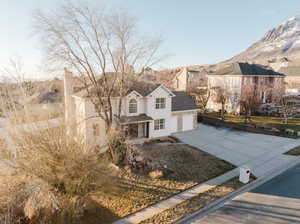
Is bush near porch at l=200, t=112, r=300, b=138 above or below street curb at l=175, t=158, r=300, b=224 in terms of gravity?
above

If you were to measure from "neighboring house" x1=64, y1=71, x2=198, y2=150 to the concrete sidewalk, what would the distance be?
8861mm

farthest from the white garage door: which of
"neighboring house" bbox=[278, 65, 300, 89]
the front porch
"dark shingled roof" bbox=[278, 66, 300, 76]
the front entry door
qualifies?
"dark shingled roof" bbox=[278, 66, 300, 76]

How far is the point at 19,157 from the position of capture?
7652mm

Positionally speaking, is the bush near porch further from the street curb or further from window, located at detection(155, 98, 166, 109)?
window, located at detection(155, 98, 166, 109)

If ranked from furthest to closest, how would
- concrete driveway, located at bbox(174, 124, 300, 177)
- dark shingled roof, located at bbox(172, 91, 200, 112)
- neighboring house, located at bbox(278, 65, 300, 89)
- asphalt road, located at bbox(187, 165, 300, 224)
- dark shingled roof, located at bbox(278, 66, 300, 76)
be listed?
dark shingled roof, located at bbox(278, 66, 300, 76) < neighboring house, located at bbox(278, 65, 300, 89) < dark shingled roof, located at bbox(172, 91, 200, 112) < concrete driveway, located at bbox(174, 124, 300, 177) < asphalt road, located at bbox(187, 165, 300, 224)

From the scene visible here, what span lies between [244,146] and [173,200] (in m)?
11.1

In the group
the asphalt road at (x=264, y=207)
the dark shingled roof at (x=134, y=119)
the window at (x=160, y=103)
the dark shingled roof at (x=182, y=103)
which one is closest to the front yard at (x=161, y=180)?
the asphalt road at (x=264, y=207)

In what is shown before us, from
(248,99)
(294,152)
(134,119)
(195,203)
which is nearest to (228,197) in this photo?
(195,203)

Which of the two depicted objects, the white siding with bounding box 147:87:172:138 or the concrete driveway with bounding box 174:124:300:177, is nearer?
the concrete driveway with bounding box 174:124:300:177

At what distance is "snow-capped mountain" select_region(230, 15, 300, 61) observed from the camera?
119169mm

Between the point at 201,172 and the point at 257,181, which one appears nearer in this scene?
the point at 257,181

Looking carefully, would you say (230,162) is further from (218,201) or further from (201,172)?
(218,201)

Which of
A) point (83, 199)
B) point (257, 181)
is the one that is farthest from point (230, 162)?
point (83, 199)

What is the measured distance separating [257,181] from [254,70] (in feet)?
88.7
